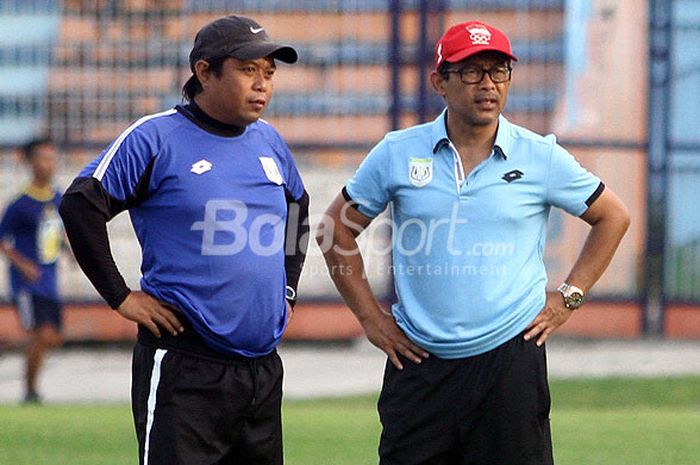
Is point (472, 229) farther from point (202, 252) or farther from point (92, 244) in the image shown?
point (92, 244)

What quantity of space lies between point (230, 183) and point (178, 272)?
370 mm

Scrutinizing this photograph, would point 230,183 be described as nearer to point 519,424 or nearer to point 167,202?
point 167,202

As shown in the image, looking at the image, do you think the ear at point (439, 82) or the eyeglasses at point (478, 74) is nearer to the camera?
the eyeglasses at point (478, 74)

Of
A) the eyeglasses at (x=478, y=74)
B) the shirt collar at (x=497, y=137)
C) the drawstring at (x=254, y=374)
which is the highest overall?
the eyeglasses at (x=478, y=74)

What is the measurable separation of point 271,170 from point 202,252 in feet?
1.42

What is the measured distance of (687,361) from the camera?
1477cm

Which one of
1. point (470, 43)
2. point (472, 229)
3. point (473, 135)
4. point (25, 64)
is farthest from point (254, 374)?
point (25, 64)

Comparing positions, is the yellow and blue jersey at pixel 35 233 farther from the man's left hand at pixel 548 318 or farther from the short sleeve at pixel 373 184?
the man's left hand at pixel 548 318

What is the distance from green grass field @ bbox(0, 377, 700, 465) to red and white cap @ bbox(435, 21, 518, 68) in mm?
3629

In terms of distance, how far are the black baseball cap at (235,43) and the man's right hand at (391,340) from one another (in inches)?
42.0

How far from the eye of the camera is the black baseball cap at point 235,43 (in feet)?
18.5

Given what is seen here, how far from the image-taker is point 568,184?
5770 millimetres

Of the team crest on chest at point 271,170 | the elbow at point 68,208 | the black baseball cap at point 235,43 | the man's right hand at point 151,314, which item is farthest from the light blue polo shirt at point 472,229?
the elbow at point 68,208

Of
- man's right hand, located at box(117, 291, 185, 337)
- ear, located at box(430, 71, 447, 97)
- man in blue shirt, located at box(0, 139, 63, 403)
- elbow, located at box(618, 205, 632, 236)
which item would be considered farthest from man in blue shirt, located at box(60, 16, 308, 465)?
man in blue shirt, located at box(0, 139, 63, 403)
